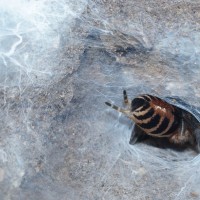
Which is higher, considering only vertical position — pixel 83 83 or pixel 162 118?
pixel 83 83

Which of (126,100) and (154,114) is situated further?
(126,100)

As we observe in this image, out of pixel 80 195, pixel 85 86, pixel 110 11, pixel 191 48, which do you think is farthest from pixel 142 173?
pixel 110 11

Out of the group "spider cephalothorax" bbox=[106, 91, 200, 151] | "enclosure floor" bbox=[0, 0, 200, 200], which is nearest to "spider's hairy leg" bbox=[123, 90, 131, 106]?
"spider cephalothorax" bbox=[106, 91, 200, 151]

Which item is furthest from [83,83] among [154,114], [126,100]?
[154,114]

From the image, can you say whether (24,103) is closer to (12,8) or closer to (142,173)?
(12,8)

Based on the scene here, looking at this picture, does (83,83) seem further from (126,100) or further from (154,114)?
(154,114)

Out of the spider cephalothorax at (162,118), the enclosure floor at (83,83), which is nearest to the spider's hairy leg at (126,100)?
the spider cephalothorax at (162,118)

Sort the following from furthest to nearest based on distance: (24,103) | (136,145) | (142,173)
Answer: (136,145)
(142,173)
(24,103)

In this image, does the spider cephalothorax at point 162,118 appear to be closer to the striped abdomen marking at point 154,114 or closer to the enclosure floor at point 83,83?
the striped abdomen marking at point 154,114
